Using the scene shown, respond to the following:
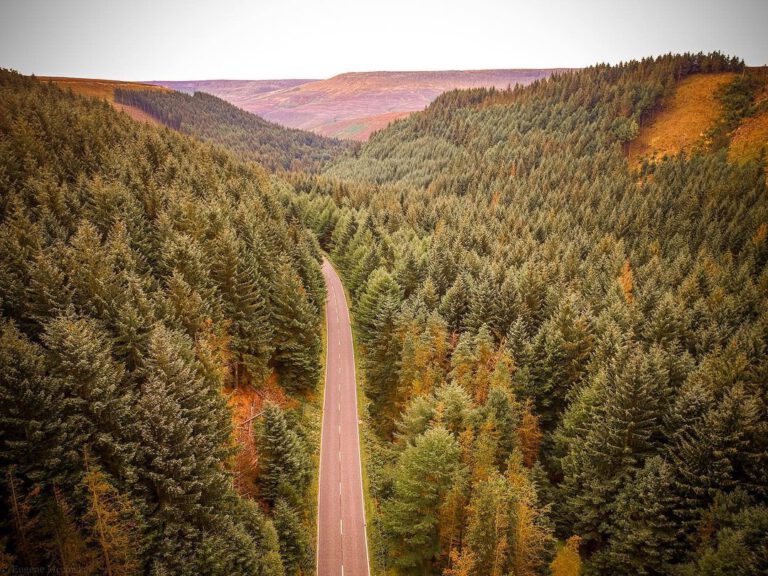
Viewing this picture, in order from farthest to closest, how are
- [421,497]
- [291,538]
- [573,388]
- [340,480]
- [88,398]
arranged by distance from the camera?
[340,480] → [573,388] → [421,497] → [291,538] → [88,398]

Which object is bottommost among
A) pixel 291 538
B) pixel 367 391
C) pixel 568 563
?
pixel 291 538

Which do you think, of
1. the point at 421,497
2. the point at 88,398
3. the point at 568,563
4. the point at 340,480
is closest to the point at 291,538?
the point at 421,497

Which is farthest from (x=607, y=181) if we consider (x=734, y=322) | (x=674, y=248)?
(x=734, y=322)

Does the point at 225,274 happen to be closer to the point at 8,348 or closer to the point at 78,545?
the point at 8,348

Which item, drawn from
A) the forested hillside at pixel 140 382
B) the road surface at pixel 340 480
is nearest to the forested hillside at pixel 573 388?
the road surface at pixel 340 480

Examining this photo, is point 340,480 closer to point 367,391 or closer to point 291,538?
point 291,538

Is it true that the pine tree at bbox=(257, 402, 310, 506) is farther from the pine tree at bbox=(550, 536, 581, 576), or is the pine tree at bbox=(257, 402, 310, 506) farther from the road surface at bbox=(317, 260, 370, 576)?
the pine tree at bbox=(550, 536, 581, 576)
